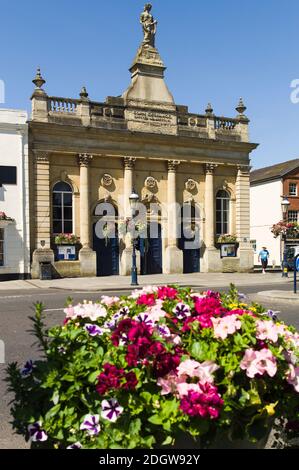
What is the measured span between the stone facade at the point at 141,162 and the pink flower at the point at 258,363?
21835 mm

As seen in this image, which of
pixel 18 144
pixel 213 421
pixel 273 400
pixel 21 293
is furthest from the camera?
pixel 18 144

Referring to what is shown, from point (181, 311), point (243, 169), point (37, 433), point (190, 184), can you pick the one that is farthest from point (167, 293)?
point (243, 169)

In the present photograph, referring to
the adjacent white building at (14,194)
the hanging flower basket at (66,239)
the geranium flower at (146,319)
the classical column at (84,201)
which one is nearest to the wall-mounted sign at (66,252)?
the hanging flower basket at (66,239)

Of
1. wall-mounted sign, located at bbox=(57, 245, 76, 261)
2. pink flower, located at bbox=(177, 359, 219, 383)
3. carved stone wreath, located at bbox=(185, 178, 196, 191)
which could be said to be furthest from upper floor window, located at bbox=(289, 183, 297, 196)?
pink flower, located at bbox=(177, 359, 219, 383)

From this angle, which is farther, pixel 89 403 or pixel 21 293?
pixel 21 293

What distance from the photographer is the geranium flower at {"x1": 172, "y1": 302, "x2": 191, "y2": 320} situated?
332 cm

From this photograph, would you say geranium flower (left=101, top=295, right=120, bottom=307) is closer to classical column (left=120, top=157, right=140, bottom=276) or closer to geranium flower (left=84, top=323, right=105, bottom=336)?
geranium flower (left=84, top=323, right=105, bottom=336)

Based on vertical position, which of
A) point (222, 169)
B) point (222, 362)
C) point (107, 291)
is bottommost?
point (107, 291)

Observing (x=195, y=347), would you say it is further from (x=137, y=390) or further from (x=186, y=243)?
(x=186, y=243)

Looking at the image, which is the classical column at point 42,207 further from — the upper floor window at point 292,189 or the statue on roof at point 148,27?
the upper floor window at point 292,189

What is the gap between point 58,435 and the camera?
2828 millimetres

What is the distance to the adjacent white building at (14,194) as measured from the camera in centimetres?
2322

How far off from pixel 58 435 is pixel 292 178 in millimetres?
42426
